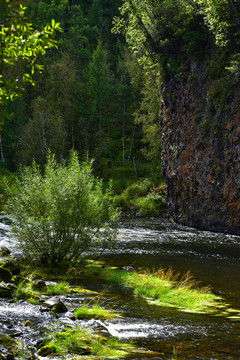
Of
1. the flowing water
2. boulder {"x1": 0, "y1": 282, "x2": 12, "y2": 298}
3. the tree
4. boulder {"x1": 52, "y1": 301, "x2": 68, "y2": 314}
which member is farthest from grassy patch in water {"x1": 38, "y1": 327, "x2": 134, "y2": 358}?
the tree

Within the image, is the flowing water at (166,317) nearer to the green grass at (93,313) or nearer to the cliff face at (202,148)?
the green grass at (93,313)

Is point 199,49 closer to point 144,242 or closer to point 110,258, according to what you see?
point 144,242

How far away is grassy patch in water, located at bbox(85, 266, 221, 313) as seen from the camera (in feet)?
33.1

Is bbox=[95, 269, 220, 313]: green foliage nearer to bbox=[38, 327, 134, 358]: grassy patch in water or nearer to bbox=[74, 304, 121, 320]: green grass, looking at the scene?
bbox=[74, 304, 121, 320]: green grass

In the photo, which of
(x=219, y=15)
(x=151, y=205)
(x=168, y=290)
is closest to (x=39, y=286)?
(x=168, y=290)

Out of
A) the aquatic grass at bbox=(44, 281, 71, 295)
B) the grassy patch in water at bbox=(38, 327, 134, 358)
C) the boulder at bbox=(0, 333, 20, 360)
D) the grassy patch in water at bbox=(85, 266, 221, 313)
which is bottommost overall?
the grassy patch in water at bbox=(85, 266, 221, 313)

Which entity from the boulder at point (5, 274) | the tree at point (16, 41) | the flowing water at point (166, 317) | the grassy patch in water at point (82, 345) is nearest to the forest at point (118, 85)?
the flowing water at point (166, 317)

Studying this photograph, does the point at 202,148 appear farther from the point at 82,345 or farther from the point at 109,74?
the point at 109,74

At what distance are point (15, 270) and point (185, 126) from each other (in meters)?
17.6

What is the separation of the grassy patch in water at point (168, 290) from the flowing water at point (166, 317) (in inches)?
17.0

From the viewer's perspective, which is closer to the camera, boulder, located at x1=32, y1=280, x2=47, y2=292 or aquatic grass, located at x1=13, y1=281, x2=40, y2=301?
aquatic grass, located at x1=13, y1=281, x2=40, y2=301

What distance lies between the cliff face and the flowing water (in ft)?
17.4

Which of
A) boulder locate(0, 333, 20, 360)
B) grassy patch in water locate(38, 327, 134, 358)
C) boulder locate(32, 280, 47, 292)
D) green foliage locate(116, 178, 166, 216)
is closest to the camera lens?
boulder locate(0, 333, 20, 360)

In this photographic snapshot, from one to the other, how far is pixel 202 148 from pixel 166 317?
55.4ft
